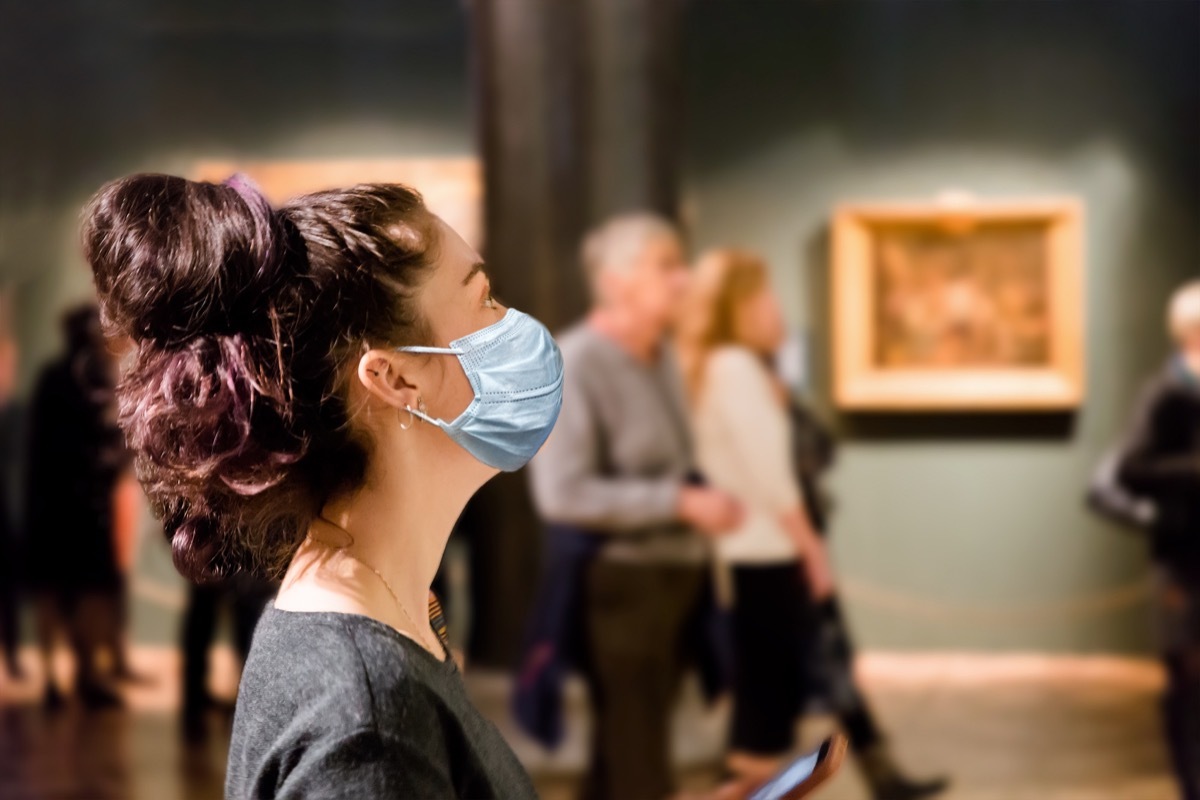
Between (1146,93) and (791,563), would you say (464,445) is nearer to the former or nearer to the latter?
(791,563)

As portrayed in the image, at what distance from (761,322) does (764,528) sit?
538 millimetres

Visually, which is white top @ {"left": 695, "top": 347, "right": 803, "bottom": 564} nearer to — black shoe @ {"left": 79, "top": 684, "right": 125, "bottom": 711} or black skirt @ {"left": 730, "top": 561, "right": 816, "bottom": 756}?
black skirt @ {"left": 730, "top": 561, "right": 816, "bottom": 756}

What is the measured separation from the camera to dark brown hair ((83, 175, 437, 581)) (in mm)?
1014

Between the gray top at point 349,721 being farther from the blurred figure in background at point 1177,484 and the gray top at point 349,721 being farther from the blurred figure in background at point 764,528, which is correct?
the blurred figure in background at point 1177,484

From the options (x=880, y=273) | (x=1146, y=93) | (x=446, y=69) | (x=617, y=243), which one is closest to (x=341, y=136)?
(x=446, y=69)

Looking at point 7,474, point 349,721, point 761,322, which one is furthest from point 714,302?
point 349,721

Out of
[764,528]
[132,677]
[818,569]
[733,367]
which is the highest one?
[733,367]

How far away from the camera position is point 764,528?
3145 millimetres

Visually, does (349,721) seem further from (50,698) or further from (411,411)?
(50,698)

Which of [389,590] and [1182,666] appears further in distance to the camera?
[1182,666]

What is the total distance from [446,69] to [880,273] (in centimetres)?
127

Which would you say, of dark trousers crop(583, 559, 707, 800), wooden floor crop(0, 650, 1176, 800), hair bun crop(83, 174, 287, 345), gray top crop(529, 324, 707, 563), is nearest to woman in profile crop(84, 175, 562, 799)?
hair bun crop(83, 174, 287, 345)

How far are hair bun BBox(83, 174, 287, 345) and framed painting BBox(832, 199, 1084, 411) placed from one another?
2282 mm

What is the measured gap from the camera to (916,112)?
311 cm
